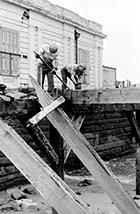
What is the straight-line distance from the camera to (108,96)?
666cm

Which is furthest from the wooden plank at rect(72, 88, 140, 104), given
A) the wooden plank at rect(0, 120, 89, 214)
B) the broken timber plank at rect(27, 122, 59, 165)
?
the wooden plank at rect(0, 120, 89, 214)

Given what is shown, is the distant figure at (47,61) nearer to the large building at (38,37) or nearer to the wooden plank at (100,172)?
the large building at (38,37)

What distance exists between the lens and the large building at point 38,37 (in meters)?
11.9

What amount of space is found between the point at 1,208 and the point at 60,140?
1.90 meters

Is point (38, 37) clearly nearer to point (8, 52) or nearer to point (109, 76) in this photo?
point (8, 52)

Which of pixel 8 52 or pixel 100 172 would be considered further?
pixel 8 52

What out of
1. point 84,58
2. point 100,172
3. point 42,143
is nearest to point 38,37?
point 84,58

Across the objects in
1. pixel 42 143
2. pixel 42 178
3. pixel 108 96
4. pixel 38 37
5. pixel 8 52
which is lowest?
pixel 42 143

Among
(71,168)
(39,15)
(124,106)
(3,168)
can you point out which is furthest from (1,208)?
(39,15)

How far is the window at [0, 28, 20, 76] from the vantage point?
1162 centimetres

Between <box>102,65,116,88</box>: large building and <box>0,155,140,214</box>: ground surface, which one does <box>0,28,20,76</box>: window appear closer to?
<box>0,155,140,214</box>: ground surface

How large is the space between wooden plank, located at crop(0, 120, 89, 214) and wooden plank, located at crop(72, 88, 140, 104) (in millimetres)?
3386

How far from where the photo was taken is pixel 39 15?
43.8ft

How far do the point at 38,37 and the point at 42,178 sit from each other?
1085 cm
